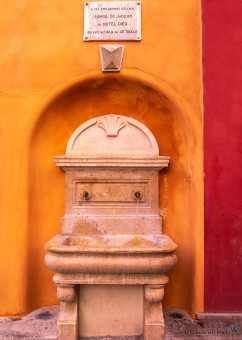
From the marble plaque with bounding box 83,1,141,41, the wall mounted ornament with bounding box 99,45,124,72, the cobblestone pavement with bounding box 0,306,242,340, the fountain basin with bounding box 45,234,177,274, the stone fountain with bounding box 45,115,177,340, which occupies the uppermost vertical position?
the marble plaque with bounding box 83,1,141,41

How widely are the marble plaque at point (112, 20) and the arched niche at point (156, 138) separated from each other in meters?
0.41

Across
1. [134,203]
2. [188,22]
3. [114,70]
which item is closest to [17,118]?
[114,70]

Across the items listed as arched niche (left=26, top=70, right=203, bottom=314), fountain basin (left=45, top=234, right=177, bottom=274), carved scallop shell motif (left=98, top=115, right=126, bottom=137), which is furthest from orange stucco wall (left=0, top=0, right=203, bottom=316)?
fountain basin (left=45, top=234, right=177, bottom=274)

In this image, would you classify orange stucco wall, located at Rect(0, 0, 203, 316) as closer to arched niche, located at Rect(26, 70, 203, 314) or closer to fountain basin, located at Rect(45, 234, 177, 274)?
arched niche, located at Rect(26, 70, 203, 314)

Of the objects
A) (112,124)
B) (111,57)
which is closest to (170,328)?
(112,124)

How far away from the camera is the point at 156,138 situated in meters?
3.44

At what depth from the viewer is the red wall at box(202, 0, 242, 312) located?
293cm

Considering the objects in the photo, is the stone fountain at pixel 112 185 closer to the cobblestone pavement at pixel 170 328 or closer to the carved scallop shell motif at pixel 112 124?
the carved scallop shell motif at pixel 112 124

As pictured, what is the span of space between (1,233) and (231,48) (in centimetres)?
298

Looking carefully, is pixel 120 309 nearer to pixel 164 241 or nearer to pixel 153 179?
pixel 164 241

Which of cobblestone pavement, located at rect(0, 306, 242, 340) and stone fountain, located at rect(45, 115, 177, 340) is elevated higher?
stone fountain, located at rect(45, 115, 177, 340)

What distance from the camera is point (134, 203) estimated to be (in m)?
3.33

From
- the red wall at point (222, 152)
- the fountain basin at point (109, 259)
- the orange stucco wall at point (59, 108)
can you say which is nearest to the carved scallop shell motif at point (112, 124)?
the orange stucco wall at point (59, 108)

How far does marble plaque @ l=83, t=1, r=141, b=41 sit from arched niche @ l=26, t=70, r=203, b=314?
41cm
